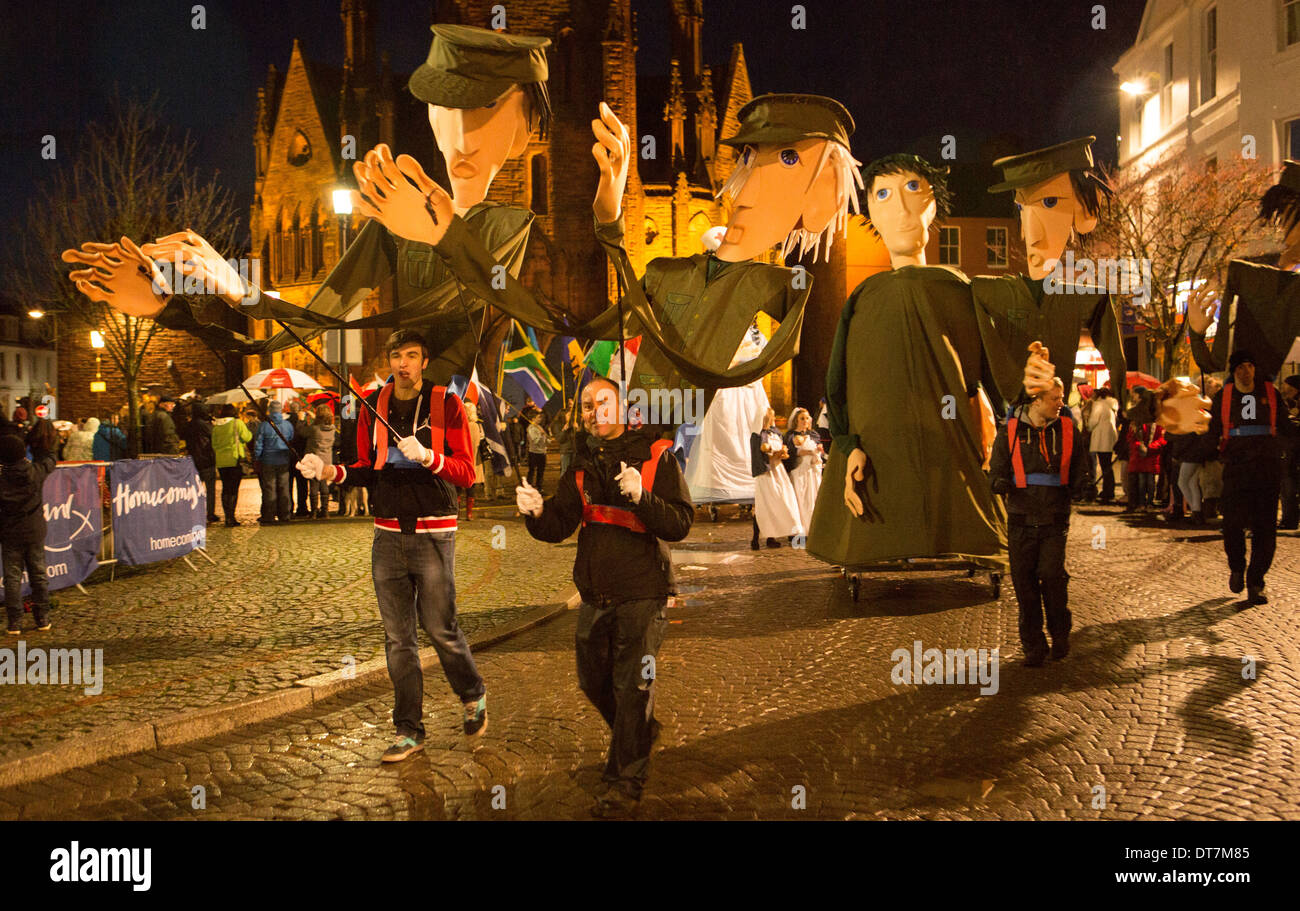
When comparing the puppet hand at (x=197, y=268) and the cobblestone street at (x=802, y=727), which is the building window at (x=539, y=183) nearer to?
the cobblestone street at (x=802, y=727)

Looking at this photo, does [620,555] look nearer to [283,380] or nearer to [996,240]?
[283,380]

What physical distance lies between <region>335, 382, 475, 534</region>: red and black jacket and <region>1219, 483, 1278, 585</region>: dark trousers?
22.2ft

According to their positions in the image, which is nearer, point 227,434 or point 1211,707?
point 1211,707

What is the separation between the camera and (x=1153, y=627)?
8.12m

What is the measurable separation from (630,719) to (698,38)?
137 ft

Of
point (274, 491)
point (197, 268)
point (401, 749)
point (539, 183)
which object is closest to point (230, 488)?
point (274, 491)

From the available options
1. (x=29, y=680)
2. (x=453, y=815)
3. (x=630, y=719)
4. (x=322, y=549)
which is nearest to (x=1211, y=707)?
(x=630, y=719)

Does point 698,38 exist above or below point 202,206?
above

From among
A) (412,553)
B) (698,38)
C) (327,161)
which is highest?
(698,38)

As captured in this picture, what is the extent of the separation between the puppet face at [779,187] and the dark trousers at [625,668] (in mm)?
1745

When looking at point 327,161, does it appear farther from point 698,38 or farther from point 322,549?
point 322,549

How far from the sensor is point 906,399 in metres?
6.94

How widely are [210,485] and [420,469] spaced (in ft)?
42.4

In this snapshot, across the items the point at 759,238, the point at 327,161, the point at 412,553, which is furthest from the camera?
the point at 327,161
